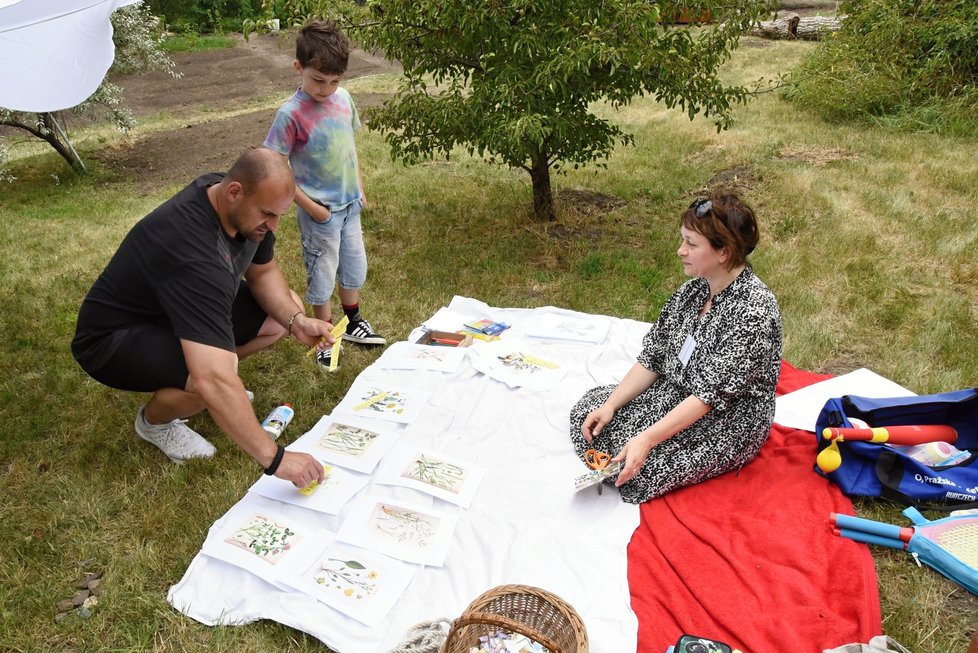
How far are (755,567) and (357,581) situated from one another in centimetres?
161

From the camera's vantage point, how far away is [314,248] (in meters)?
3.98

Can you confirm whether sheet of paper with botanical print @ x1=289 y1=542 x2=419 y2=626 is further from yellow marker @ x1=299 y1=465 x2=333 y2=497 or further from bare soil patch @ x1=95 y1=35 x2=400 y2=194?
bare soil patch @ x1=95 y1=35 x2=400 y2=194

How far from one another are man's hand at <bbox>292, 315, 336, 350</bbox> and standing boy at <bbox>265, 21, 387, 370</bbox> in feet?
1.95

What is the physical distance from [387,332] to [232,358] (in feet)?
6.47

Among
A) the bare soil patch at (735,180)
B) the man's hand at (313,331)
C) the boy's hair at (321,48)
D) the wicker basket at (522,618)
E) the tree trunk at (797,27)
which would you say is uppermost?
the boy's hair at (321,48)

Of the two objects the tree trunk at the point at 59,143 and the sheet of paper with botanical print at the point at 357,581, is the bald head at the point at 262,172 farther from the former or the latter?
the tree trunk at the point at 59,143

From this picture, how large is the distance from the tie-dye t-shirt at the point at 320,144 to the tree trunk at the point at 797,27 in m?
12.7

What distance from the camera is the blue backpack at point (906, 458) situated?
284 centimetres

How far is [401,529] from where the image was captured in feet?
9.33

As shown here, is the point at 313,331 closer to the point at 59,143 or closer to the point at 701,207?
the point at 701,207

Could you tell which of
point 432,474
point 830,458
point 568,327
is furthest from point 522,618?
point 568,327

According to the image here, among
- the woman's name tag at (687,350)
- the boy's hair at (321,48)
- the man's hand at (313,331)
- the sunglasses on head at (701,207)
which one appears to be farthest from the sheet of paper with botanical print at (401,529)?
the boy's hair at (321,48)

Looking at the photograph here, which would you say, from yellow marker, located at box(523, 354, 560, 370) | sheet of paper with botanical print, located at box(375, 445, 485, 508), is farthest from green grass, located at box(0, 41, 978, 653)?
yellow marker, located at box(523, 354, 560, 370)

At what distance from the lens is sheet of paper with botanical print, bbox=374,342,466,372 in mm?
4047
